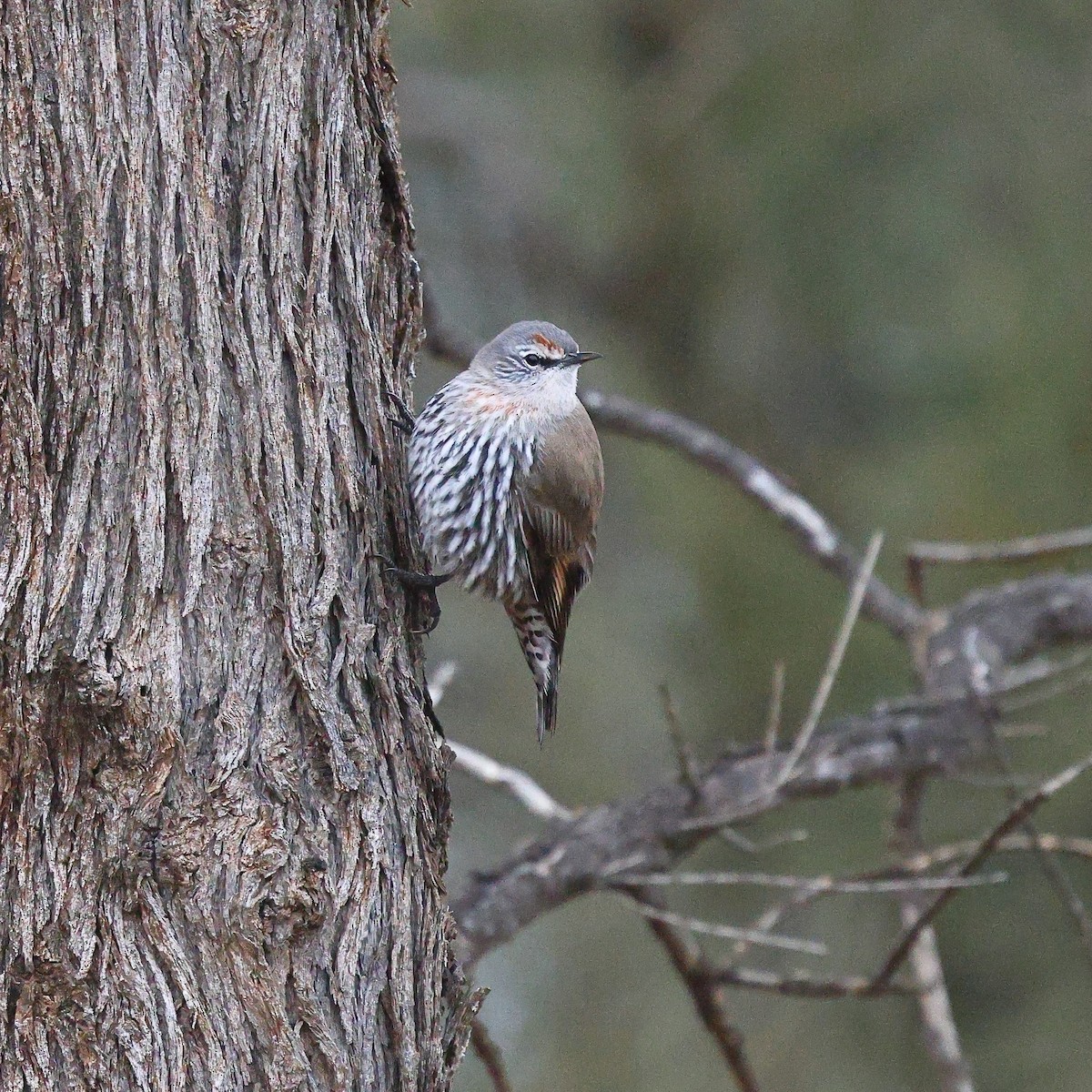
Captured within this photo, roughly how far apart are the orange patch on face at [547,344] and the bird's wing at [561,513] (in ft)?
0.60

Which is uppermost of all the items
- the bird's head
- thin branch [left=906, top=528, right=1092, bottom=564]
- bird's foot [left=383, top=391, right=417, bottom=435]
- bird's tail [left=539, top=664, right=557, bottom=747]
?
the bird's head

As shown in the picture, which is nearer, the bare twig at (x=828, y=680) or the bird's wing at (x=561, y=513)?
the bare twig at (x=828, y=680)

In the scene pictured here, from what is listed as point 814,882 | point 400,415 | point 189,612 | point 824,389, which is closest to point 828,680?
point 814,882

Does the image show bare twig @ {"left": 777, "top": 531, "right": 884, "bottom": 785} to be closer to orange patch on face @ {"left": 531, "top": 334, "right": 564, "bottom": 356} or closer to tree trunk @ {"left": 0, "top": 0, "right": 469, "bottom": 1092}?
orange patch on face @ {"left": 531, "top": 334, "right": 564, "bottom": 356}

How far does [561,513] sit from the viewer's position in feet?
10.3

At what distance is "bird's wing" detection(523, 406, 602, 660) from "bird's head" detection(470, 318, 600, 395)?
109mm

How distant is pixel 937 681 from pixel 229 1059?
7.87ft

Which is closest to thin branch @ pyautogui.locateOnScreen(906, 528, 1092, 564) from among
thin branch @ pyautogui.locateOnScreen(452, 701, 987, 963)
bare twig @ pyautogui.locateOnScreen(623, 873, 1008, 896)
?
thin branch @ pyautogui.locateOnScreen(452, 701, 987, 963)

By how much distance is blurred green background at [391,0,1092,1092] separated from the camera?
6871mm

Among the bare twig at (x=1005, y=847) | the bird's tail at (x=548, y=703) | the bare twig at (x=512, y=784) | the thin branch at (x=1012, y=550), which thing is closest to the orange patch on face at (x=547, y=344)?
the bird's tail at (x=548, y=703)

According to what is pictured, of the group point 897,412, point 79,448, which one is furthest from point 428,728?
point 897,412

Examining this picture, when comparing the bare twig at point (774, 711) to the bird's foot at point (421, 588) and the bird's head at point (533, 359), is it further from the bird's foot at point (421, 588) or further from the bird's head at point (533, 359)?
the bird's foot at point (421, 588)

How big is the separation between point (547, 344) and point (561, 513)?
43cm

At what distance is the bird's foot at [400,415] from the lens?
241cm
